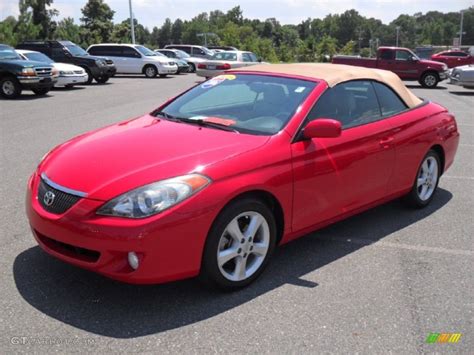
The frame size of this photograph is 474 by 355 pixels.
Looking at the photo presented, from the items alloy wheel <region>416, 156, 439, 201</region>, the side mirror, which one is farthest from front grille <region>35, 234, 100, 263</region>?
alloy wheel <region>416, 156, 439, 201</region>

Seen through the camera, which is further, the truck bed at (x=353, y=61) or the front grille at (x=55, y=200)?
the truck bed at (x=353, y=61)

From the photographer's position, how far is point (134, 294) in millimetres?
3518

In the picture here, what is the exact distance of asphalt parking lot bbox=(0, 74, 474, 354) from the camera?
300 centimetres

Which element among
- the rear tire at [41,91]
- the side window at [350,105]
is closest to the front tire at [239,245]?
the side window at [350,105]

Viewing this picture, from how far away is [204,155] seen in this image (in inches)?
137

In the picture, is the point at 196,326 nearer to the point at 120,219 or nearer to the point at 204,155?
the point at 120,219

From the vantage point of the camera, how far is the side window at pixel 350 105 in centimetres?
427

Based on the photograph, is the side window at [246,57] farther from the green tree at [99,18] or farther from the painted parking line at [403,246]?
the green tree at [99,18]

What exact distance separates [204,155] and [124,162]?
53 centimetres

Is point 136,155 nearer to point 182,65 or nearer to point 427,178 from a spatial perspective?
point 427,178

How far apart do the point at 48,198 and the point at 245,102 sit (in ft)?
6.04

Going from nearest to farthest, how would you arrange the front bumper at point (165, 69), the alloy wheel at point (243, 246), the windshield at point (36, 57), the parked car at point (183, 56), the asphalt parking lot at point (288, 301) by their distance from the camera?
the asphalt parking lot at point (288, 301)
the alloy wheel at point (243, 246)
the windshield at point (36, 57)
the front bumper at point (165, 69)
the parked car at point (183, 56)

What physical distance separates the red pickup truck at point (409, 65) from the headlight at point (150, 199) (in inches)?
835

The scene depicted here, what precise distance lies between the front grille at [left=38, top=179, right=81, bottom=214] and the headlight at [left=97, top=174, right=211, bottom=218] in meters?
0.25
